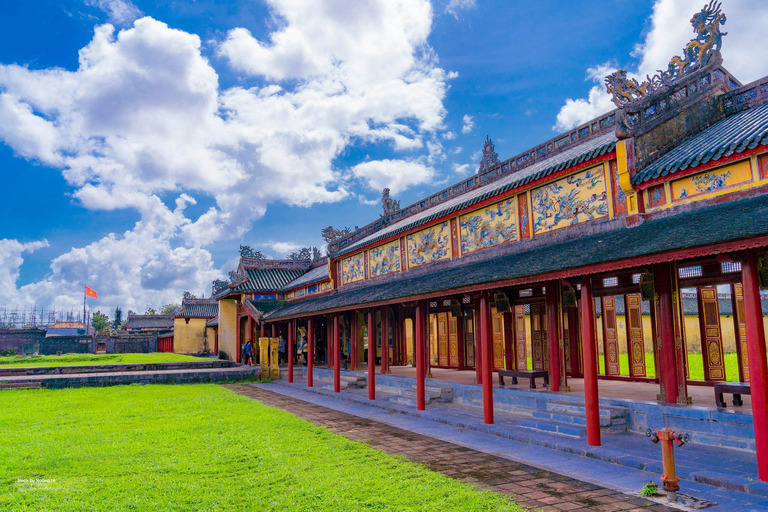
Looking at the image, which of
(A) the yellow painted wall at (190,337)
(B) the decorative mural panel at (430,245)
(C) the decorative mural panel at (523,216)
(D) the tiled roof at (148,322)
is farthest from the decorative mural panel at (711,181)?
(D) the tiled roof at (148,322)

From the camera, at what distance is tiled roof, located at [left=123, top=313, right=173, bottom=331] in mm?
68375

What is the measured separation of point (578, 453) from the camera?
26.0 ft

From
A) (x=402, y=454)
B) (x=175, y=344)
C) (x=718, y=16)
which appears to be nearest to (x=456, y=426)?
(x=402, y=454)

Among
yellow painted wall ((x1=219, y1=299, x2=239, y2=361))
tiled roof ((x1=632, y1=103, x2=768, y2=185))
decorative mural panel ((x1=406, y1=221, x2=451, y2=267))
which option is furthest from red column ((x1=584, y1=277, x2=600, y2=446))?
yellow painted wall ((x1=219, y1=299, x2=239, y2=361))

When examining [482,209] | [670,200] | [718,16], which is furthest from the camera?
[482,209]

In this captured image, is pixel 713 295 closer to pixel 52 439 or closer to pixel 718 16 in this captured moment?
pixel 718 16

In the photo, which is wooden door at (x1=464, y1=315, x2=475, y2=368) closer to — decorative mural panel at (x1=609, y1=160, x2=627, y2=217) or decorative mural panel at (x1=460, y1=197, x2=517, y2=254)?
decorative mural panel at (x1=460, y1=197, x2=517, y2=254)

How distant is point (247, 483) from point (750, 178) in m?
8.75

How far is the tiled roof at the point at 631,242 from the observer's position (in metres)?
6.41

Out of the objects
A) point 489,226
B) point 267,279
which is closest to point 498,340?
point 489,226

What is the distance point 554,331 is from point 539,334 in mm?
2513

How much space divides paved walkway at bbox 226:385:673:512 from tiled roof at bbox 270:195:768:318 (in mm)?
3180

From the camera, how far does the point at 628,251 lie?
743 centimetres

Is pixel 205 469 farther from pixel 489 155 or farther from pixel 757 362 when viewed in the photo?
pixel 489 155
